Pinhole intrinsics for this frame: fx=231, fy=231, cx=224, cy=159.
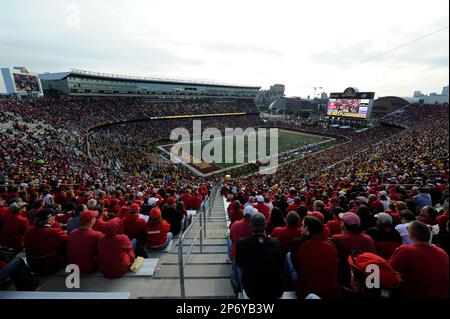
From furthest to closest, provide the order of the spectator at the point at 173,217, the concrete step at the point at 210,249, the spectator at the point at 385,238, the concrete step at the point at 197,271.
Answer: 1. the spectator at the point at 173,217
2. the concrete step at the point at 210,249
3. the concrete step at the point at 197,271
4. the spectator at the point at 385,238

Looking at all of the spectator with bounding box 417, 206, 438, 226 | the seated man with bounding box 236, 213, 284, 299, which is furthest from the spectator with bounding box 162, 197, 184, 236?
the spectator with bounding box 417, 206, 438, 226

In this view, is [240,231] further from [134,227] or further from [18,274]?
[18,274]

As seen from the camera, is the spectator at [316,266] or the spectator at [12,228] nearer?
the spectator at [316,266]

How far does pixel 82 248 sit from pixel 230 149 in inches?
1581

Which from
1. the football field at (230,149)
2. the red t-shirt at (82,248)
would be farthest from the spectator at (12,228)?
the football field at (230,149)

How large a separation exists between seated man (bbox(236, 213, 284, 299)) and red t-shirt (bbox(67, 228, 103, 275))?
2.36m

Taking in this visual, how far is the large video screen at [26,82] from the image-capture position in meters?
38.3

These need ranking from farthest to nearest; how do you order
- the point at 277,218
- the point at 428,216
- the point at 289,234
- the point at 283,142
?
the point at 283,142 → the point at 277,218 → the point at 428,216 → the point at 289,234

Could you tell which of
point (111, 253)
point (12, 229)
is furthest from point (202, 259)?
point (12, 229)

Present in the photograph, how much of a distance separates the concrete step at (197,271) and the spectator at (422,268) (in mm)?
2456

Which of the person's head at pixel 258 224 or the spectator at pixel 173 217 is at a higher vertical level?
the person's head at pixel 258 224

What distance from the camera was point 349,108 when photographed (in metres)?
54.2

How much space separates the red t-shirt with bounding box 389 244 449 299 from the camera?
2.18 m

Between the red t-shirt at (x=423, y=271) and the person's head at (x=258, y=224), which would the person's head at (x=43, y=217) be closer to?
the person's head at (x=258, y=224)
